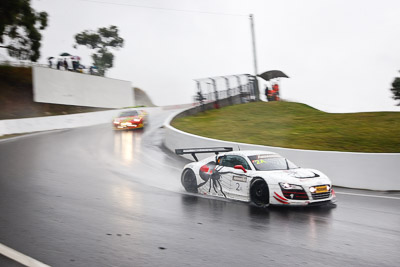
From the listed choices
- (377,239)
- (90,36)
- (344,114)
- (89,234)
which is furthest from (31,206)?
(90,36)

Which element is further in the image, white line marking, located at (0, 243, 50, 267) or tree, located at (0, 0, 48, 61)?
tree, located at (0, 0, 48, 61)

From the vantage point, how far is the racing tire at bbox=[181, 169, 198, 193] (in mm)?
12227

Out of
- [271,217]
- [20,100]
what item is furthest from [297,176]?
[20,100]

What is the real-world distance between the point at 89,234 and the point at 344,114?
890 inches

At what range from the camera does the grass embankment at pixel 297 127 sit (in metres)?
18.3

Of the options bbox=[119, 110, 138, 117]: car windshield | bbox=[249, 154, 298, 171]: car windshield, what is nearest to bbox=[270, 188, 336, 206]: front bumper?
bbox=[249, 154, 298, 171]: car windshield

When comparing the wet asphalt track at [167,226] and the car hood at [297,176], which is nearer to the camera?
the wet asphalt track at [167,226]

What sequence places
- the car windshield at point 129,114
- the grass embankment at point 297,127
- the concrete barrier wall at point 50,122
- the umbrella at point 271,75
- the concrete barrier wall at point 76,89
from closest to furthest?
the grass embankment at point 297,127, the concrete barrier wall at point 50,122, the car windshield at point 129,114, the umbrella at point 271,75, the concrete barrier wall at point 76,89

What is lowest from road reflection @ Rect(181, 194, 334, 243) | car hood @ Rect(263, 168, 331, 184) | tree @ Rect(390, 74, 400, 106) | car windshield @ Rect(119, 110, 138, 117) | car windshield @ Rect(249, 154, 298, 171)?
road reflection @ Rect(181, 194, 334, 243)

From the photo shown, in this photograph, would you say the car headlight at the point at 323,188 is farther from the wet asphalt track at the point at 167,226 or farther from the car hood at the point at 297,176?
the wet asphalt track at the point at 167,226

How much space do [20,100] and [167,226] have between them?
43107 millimetres

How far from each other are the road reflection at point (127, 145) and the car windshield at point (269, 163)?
768 centimetres

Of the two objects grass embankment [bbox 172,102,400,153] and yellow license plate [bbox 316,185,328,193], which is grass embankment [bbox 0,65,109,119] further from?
yellow license plate [bbox 316,185,328,193]

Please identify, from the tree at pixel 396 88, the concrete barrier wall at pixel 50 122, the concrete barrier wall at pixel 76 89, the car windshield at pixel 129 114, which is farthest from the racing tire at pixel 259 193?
the tree at pixel 396 88
